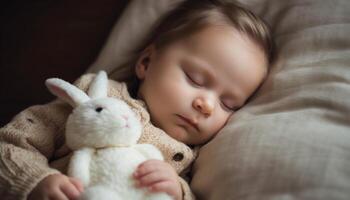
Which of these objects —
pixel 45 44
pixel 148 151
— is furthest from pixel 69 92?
pixel 45 44

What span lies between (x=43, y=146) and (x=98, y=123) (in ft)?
0.60

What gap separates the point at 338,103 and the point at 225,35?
0.28 metres

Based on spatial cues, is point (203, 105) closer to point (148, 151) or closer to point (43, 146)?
point (148, 151)

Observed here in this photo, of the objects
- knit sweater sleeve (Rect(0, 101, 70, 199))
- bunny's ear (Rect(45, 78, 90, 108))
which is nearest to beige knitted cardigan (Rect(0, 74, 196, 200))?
knit sweater sleeve (Rect(0, 101, 70, 199))

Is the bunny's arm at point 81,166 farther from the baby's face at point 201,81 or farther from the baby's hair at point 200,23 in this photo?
the baby's hair at point 200,23

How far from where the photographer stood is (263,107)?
820 mm

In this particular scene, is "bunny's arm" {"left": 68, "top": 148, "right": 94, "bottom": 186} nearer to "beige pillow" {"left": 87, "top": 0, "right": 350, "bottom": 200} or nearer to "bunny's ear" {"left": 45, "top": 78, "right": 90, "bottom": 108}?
"bunny's ear" {"left": 45, "top": 78, "right": 90, "bottom": 108}

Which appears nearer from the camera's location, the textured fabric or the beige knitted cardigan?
the textured fabric

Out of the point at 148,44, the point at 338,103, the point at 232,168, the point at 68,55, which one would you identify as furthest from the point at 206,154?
the point at 68,55

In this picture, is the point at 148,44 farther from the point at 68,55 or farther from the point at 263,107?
the point at 263,107

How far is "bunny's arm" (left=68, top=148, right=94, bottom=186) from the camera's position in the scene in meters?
0.67

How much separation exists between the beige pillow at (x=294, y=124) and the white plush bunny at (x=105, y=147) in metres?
0.12

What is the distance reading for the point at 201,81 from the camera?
86 cm

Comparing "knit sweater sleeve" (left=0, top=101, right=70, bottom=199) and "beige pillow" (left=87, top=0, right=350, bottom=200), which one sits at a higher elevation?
"knit sweater sleeve" (left=0, top=101, right=70, bottom=199)
